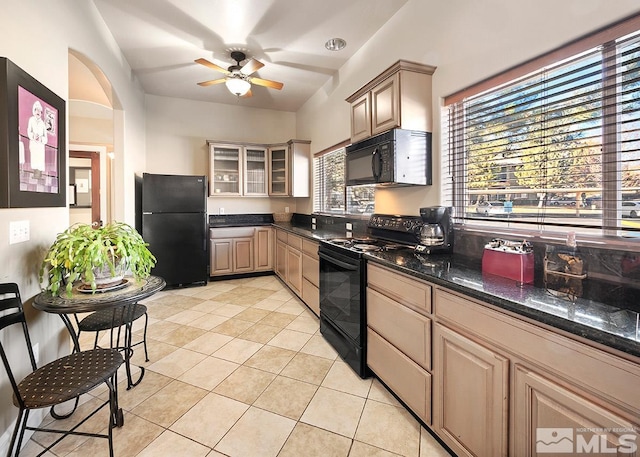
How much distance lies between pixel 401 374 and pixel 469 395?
51cm

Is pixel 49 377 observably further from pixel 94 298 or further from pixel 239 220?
pixel 239 220

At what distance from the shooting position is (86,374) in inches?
56.0

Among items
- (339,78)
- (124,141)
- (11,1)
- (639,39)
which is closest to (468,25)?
(639,39)

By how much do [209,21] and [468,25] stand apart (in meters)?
2.28

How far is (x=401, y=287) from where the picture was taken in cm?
171

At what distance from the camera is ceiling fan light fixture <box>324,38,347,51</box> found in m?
3.13

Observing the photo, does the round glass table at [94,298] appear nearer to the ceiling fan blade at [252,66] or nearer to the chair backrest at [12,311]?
the chair backrest at [12,311]

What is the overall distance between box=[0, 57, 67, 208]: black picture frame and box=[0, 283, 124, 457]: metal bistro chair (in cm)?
51

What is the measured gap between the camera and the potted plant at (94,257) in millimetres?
1554

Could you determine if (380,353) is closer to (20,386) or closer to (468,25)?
(20,386)

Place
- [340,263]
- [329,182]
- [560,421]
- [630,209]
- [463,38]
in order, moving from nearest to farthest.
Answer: [560,421], [630,209], [463,38], [340,263], [329,182]

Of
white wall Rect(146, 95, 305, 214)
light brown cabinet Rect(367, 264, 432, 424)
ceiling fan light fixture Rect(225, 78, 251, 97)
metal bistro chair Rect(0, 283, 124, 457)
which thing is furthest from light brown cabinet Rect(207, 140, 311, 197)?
metal bistro chair Rect(0, 283, 124, 457)

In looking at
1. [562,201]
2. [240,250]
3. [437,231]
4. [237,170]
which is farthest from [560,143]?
[237,170]

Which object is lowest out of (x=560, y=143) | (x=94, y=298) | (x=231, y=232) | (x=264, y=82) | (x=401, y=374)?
(x=401, y=374)
